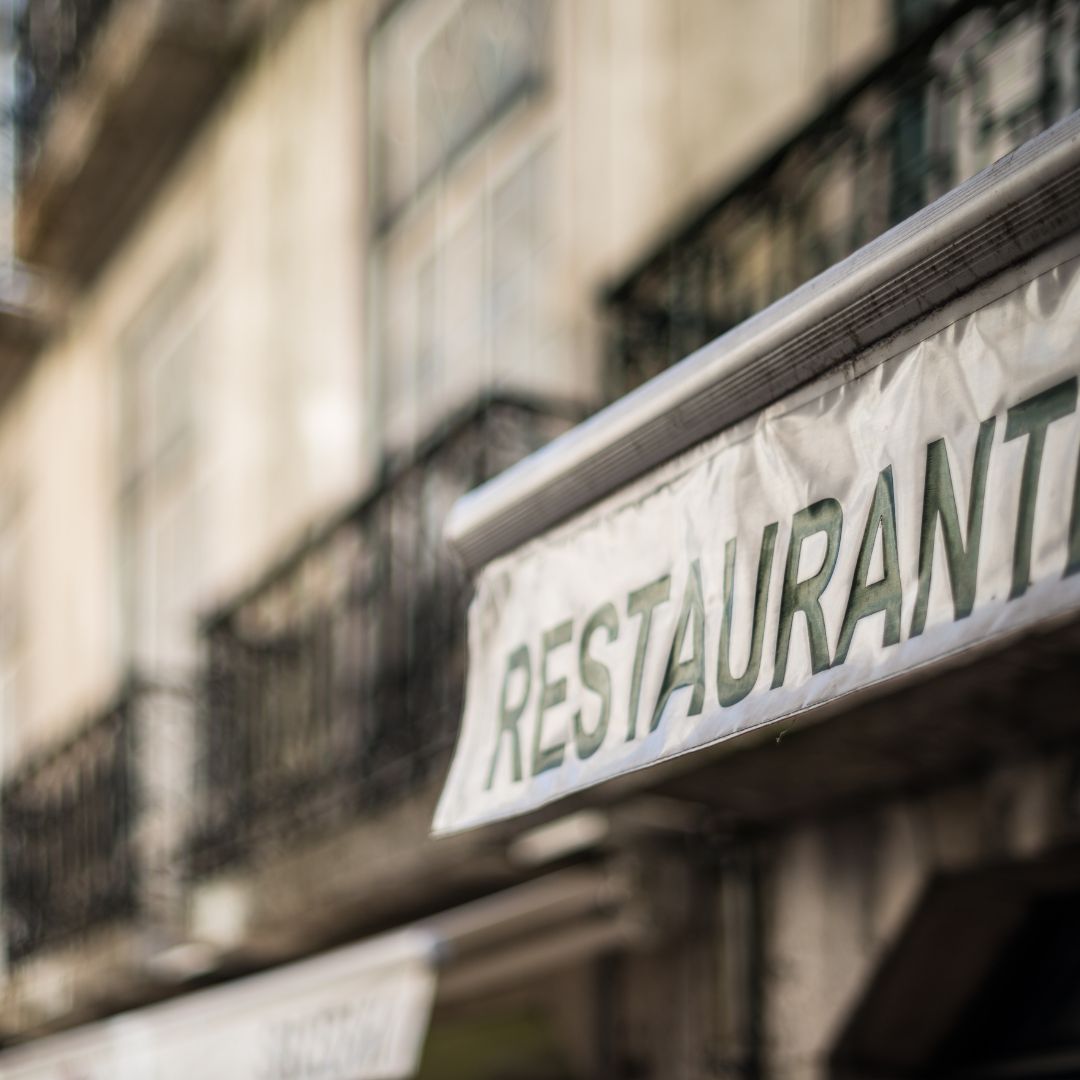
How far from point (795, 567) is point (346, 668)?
186 inches

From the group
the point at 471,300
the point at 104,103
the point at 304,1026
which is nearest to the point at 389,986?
the point at 304,1026

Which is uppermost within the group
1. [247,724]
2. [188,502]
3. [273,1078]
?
[188,502]

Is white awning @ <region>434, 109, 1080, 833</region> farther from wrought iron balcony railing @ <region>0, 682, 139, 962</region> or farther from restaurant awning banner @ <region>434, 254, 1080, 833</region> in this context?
wrought iron balcony railing @ <region>0, 682, 139, 962</region>

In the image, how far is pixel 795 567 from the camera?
307 cm

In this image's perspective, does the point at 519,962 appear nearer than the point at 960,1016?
No

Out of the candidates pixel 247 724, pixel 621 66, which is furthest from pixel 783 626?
pixel 247 724

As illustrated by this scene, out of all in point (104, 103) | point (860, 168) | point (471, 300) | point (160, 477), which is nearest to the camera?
point (860, 168)

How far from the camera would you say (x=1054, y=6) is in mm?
4582

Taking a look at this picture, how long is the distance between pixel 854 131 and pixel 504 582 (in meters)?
1.99

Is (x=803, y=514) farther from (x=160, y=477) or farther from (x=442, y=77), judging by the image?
(x=160, y=477)

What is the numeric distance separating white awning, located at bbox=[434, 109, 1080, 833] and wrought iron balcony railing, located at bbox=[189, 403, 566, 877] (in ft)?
8.54

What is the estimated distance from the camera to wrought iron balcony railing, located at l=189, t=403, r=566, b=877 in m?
6.54

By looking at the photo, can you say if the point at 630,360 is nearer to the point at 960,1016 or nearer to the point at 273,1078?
the point at 960,1016

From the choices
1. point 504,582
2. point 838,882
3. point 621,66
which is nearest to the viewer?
point 504,582
